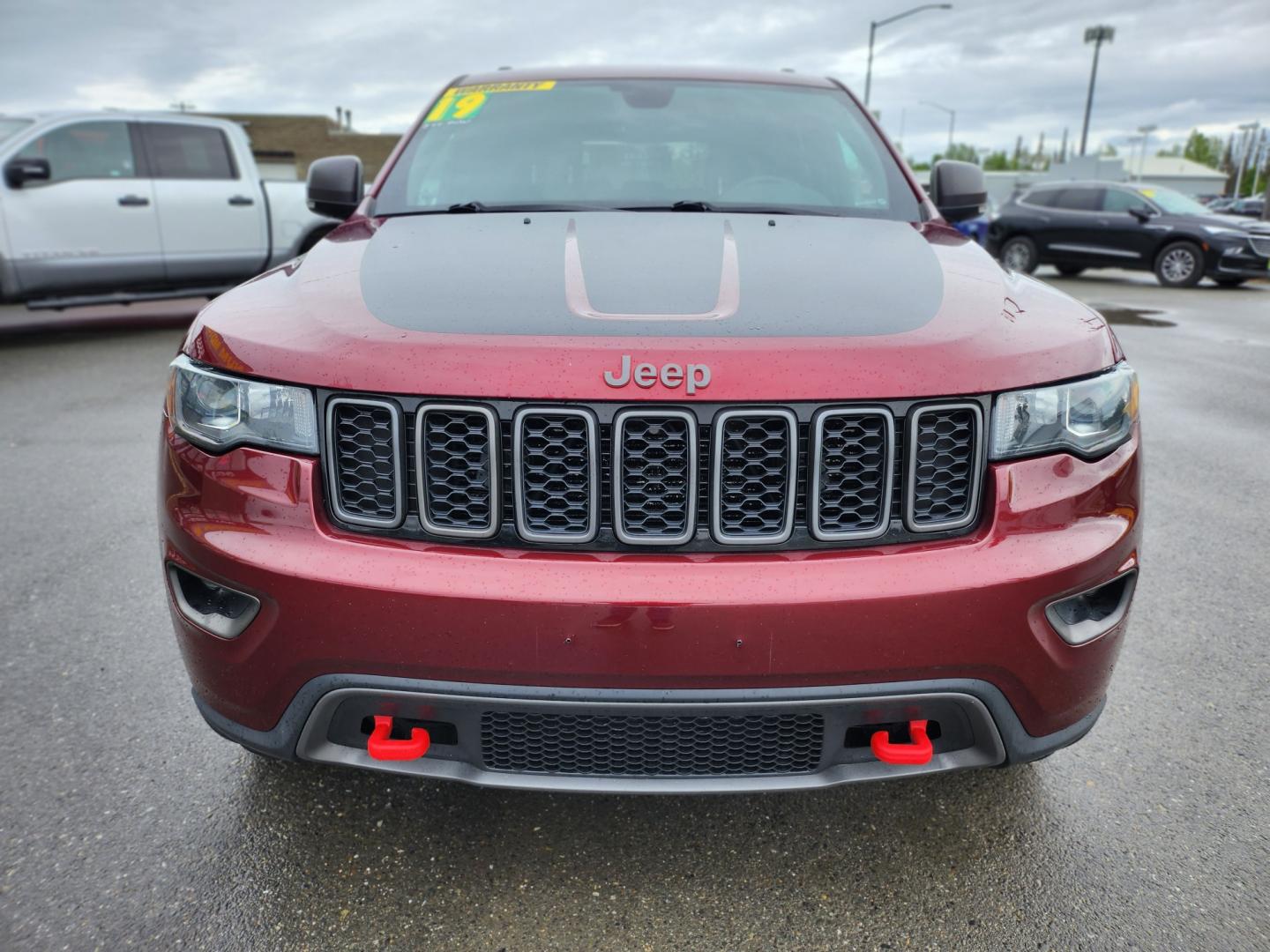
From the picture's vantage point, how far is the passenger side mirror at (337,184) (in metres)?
3.13

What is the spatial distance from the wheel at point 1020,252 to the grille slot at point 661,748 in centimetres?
1569

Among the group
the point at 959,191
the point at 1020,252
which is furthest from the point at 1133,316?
the point at 959,191

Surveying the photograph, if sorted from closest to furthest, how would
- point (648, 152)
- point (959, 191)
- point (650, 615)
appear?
1. point (650, 615)
2. point (648, 152)
3. point (959, 191)

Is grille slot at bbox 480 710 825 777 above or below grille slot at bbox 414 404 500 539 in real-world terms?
below

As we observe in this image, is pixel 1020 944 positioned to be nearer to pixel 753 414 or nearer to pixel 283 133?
pixel 753 414

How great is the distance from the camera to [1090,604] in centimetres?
181

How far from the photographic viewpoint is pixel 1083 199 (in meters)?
15.6

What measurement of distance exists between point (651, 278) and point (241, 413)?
802mm

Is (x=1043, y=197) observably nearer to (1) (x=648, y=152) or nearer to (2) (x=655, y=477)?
(1) (x=648, y=152)

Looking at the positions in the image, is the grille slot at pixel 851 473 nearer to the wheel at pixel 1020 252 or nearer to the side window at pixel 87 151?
the side window at pixel 87 151

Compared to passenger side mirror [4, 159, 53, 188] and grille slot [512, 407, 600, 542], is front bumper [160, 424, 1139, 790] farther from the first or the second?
passenger side mirror [4, 159, 53, 188]

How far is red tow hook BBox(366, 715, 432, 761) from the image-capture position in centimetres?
176

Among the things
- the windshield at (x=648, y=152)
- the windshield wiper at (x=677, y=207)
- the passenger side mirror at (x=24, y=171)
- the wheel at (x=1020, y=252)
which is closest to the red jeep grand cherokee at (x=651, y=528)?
the windshield wiper at (x=677, y=207)

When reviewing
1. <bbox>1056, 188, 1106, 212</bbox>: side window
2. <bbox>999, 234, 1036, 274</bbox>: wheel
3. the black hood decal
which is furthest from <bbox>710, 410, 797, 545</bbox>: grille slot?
<bbox>1056, 188, 1106, 212</bbox>: side window
